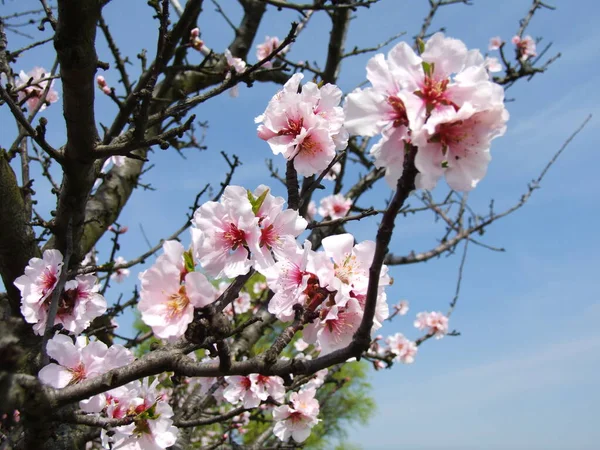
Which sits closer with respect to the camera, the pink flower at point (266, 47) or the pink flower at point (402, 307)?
the pink flower at point (266, 47)

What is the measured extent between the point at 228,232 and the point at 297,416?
177 cm

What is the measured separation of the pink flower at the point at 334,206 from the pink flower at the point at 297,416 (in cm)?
307

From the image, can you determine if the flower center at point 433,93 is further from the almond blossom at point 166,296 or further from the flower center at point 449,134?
the almond blossom at point 166,296

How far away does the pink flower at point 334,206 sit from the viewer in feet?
19.1

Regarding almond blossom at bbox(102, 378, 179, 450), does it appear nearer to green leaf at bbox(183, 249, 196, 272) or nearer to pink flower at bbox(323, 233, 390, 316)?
green leaf at bbox(183, 249, 196, 272)

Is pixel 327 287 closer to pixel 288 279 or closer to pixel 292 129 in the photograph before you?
pixel 288 279

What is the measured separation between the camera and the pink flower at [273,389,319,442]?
2713mm

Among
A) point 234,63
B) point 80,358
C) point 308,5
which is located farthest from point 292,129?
point 234,63

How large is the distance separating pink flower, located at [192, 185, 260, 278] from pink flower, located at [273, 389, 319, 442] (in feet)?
5.32

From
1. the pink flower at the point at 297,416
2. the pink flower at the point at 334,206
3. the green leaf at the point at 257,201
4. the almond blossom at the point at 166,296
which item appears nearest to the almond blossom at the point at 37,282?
the almond blossom at the point at 166,296

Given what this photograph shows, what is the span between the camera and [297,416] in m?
2.76

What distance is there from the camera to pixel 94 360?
5.68ft

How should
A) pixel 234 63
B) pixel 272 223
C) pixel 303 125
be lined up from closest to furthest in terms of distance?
pixel 272 223 < pixel 303 125 < pixel 234 63

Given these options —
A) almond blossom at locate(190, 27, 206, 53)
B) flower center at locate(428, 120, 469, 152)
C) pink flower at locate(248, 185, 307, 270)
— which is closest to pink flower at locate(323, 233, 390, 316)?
pink flower at locate(248, 185, 307, 270)
